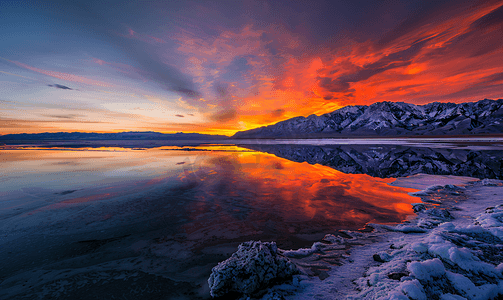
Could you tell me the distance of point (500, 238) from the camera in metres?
4.11

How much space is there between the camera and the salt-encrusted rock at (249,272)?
3.23 meters

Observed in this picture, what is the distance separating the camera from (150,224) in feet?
18.8

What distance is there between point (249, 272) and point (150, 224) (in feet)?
13.2

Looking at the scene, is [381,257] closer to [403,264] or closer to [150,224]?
[403,264]

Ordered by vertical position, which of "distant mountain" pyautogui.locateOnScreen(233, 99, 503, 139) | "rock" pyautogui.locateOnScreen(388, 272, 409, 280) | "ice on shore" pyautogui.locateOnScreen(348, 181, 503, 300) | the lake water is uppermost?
"distant mountain" pyautogui.locateOnScreen(233, 99, 503, 139)

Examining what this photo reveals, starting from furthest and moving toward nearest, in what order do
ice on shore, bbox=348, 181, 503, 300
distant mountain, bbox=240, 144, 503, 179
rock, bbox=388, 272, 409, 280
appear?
1. distant mountain, bbox=240, 144, 503, 179
2. rock, bbox=388, 272, 409, 280
3. ice on shore, bbox=348, 181, 503, 300

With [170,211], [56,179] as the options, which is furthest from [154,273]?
[56,179]

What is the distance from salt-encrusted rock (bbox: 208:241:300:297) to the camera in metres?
3.23

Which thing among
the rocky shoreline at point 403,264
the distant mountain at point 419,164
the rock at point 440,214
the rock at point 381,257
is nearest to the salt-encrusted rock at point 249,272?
the rocky shoreline at point 403,264

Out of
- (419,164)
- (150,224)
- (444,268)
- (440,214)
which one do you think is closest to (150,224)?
(150,224)

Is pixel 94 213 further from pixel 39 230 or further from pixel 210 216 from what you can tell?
pixel 210 216

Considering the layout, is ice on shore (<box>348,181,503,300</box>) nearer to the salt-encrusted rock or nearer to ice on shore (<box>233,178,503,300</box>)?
ice on shore (<box>233,178,503,300</box>)

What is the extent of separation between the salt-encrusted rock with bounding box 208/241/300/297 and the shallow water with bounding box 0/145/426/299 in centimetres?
41

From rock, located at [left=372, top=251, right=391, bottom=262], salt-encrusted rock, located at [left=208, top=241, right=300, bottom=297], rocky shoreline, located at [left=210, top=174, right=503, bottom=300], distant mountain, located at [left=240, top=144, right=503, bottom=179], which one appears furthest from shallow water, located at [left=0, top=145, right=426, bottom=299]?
distant mountain, located at [left=240, top=144, right=503, bottom=179]
